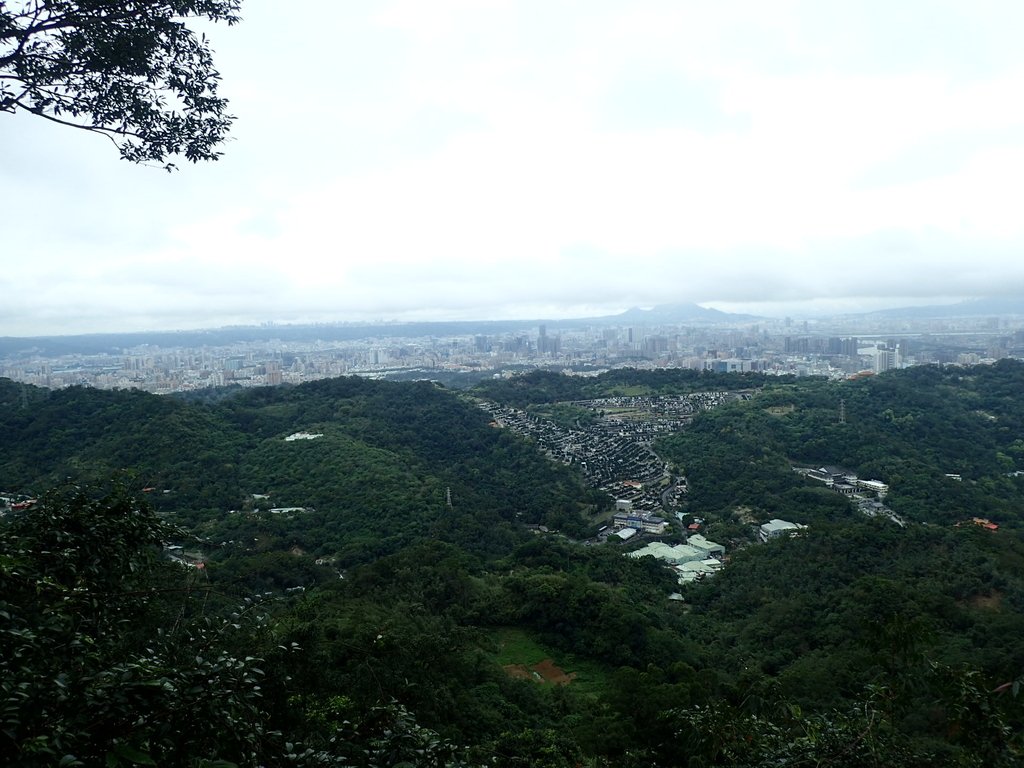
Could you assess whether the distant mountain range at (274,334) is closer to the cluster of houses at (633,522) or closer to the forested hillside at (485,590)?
the forested hillside at (485,590)

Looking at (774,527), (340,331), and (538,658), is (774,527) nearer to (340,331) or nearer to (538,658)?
(538,658)

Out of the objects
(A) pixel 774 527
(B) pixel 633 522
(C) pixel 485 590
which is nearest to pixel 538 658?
(C) pixel 485 590

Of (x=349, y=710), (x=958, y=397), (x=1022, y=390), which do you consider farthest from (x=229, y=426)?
(x=1022, y=390)

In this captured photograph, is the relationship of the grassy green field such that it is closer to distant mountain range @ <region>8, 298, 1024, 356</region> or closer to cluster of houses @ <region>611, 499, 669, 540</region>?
cluster of houses @ <region>611, 499, 669, 540</region>

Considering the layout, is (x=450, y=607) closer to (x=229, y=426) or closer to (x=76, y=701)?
(x=76, y=701)

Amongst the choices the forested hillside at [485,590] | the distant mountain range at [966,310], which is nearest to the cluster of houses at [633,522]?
the forested hillside at [485,590]

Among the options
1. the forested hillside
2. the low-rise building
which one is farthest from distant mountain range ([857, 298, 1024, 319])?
the low-rise building
